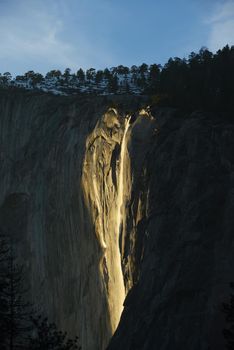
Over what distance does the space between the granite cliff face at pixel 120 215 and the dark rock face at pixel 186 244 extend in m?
0.06

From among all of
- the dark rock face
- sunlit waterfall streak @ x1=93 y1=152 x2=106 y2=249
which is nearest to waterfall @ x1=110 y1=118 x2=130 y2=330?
sunlit waterfall streak @ x1=93 y1=152 x2=106 y2=249

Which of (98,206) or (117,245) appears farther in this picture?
(98,206)

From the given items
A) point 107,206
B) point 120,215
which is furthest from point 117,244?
point 107,206

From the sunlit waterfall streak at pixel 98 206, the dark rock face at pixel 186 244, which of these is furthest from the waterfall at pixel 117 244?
the dark rock face at pixel 186 244

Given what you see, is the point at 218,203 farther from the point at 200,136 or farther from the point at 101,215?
the point at 101,215

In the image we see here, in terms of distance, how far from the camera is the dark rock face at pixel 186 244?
32219 mm

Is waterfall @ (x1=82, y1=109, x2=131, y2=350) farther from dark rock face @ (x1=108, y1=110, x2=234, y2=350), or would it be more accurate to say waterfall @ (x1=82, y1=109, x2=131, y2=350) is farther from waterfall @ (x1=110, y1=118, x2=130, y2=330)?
dark rock face @ (x1=108, y1=110, x2=234, y2=350)

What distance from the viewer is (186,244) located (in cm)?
3606

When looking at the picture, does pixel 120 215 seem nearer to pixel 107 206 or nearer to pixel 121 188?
pixel 121 188

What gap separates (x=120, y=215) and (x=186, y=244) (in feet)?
36.5

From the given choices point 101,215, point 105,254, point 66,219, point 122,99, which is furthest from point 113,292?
point 122,99

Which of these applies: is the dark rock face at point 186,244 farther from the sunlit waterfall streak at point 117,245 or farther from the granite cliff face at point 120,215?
the sunlit waterfall streak at point 117,245

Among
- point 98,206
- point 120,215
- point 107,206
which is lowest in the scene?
point 120,215

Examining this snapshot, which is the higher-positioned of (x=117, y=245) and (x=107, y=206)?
(x=107, y=206)
